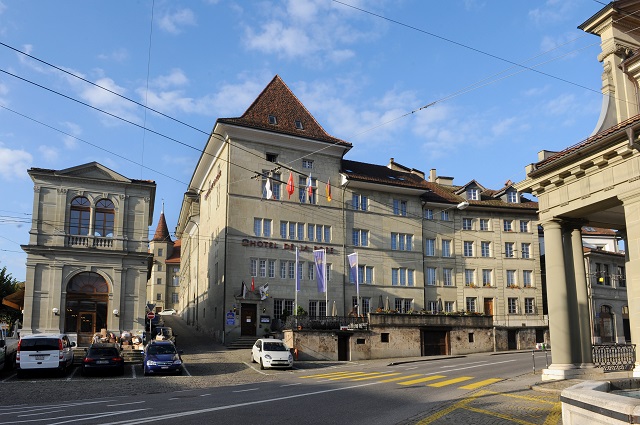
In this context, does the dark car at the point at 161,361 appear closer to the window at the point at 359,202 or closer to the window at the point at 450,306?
the window at the point at 359,202

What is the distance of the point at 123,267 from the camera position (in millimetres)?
37312

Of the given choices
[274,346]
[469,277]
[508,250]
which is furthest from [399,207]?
[274,346]

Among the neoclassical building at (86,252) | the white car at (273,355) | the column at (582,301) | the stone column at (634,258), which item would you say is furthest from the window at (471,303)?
the stone column at (634,258)

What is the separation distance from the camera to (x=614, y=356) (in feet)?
72.3

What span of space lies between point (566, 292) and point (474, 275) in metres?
35.3

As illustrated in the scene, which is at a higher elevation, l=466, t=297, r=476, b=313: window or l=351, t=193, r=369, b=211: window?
l=351, t=193, r=369, b=211: window

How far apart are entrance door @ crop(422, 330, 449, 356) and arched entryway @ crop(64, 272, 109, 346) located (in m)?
22.8

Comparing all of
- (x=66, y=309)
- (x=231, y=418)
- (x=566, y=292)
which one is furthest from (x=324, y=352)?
(x=231, y=418)

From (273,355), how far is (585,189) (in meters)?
18.0

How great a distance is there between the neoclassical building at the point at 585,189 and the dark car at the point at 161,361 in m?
16.2

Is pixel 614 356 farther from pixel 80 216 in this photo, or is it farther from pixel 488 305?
pixel 488 305

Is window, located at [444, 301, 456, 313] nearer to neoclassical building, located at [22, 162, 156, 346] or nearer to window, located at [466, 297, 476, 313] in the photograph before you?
window, located at [466, 297, 476, 313]

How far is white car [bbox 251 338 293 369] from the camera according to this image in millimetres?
30234

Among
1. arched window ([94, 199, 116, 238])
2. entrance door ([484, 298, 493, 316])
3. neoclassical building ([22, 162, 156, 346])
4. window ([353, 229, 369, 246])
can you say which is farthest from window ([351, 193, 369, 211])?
arched window ([94, 199, 116, 238])
